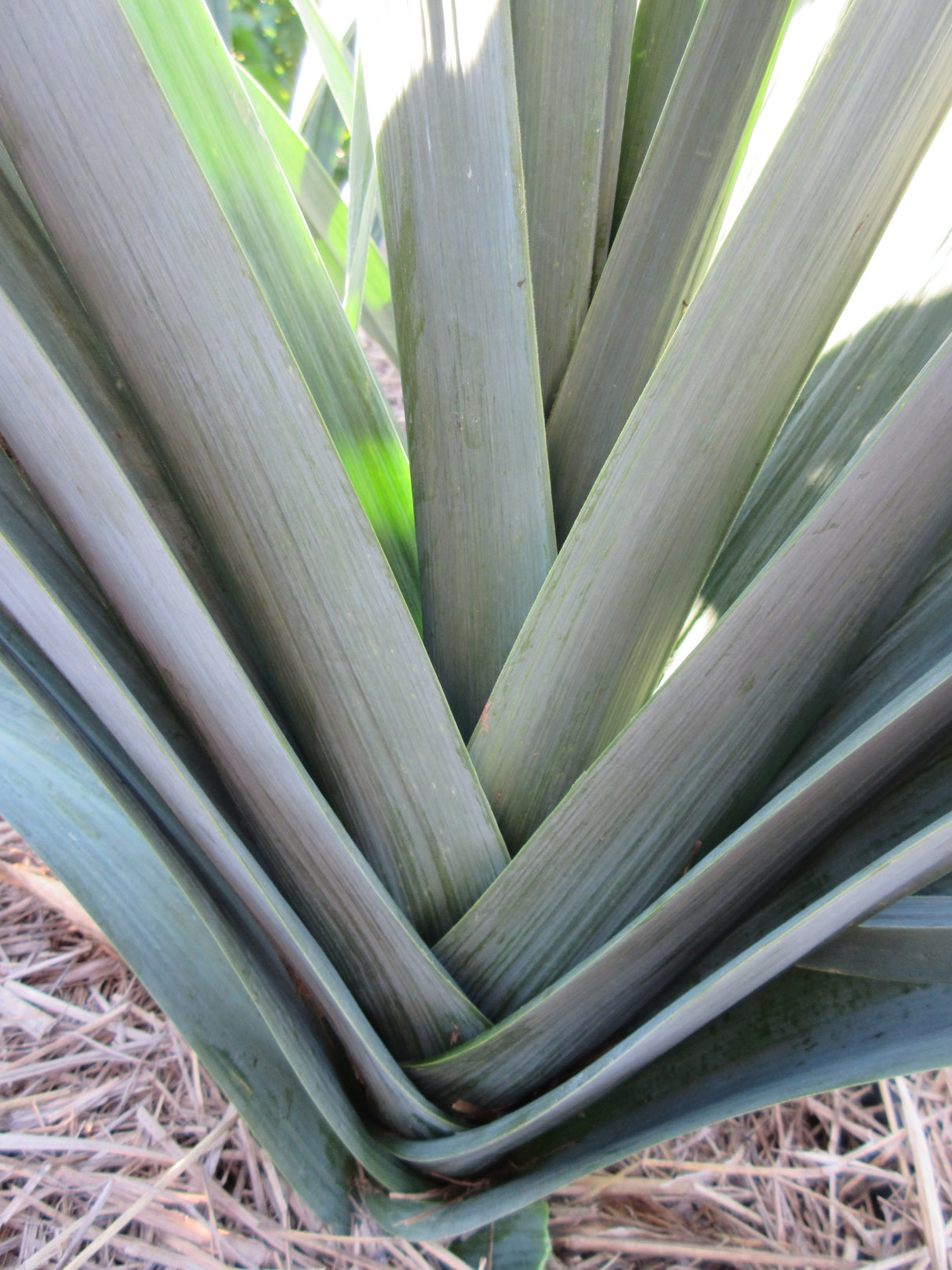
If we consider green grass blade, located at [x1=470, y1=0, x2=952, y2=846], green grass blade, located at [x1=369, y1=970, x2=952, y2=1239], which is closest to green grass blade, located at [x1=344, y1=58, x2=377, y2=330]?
green grass blade, located at [x1=470, y1=0, x2=952, y2=846]

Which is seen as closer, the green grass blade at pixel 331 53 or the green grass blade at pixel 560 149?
the green grass blade at pixel 560 149

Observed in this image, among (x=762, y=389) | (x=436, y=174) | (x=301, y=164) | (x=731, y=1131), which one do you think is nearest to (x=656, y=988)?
(x=731, y=1131)

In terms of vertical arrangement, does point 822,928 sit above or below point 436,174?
below

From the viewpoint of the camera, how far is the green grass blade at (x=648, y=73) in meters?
0.55

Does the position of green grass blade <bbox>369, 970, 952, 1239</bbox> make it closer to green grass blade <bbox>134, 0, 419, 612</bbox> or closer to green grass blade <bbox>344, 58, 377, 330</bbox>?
green grass blade <bbox>134, 0, 419, 612</bbox>

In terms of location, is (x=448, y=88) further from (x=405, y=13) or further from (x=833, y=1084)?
(x=833, y=1084)

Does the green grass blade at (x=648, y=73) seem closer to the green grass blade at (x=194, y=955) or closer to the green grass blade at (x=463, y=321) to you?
the green grass blade at (x=463, y=321)

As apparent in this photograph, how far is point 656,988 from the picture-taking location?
1.50 feet

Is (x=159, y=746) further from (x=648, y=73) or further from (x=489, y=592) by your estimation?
(x=648, y=73)

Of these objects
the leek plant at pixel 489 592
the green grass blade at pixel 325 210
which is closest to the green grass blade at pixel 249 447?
the leek plant at pixel 489 592

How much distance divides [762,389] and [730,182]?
0.18 m

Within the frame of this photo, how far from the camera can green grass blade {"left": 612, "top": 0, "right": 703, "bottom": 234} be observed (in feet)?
1.79

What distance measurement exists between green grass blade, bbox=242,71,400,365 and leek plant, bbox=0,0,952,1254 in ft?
1.13

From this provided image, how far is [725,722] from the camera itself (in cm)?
40
